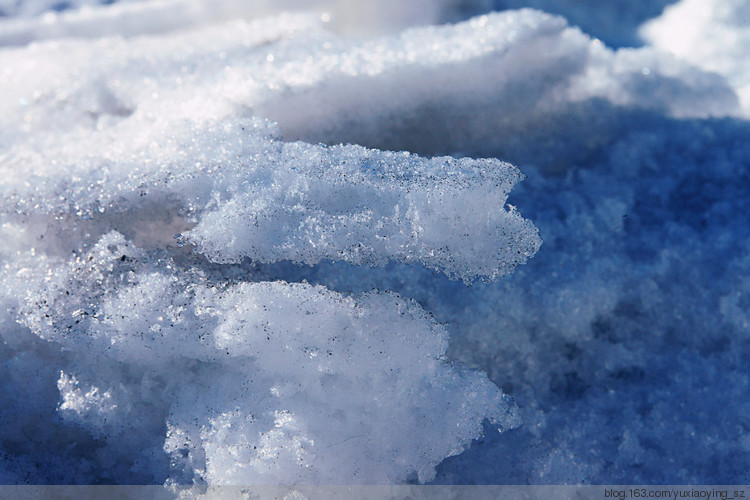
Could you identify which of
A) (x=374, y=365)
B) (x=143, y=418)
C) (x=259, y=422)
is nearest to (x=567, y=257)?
(x=374, y=365)

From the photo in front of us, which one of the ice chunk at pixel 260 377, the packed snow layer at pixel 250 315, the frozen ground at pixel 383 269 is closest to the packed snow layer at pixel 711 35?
the frozen ground at pixel 383 269

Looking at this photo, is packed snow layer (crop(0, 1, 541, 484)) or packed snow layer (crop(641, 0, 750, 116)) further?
packed snow layer (crop(641, 0, 750, 116))

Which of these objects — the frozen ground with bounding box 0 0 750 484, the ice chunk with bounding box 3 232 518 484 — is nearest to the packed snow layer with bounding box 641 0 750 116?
the frozen ground with bounding box 0 0 750 484

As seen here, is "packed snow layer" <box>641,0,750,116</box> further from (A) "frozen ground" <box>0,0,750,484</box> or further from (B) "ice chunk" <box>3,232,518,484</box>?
(B) "ice chunk" <box>3,232,518,484</box>

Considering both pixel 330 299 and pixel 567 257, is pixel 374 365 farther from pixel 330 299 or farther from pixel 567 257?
pixel 567 257

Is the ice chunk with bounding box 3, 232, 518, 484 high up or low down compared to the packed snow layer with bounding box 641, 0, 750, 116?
down

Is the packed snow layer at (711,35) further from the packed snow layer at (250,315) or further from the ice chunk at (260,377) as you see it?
the ice chunk at (260,377)
